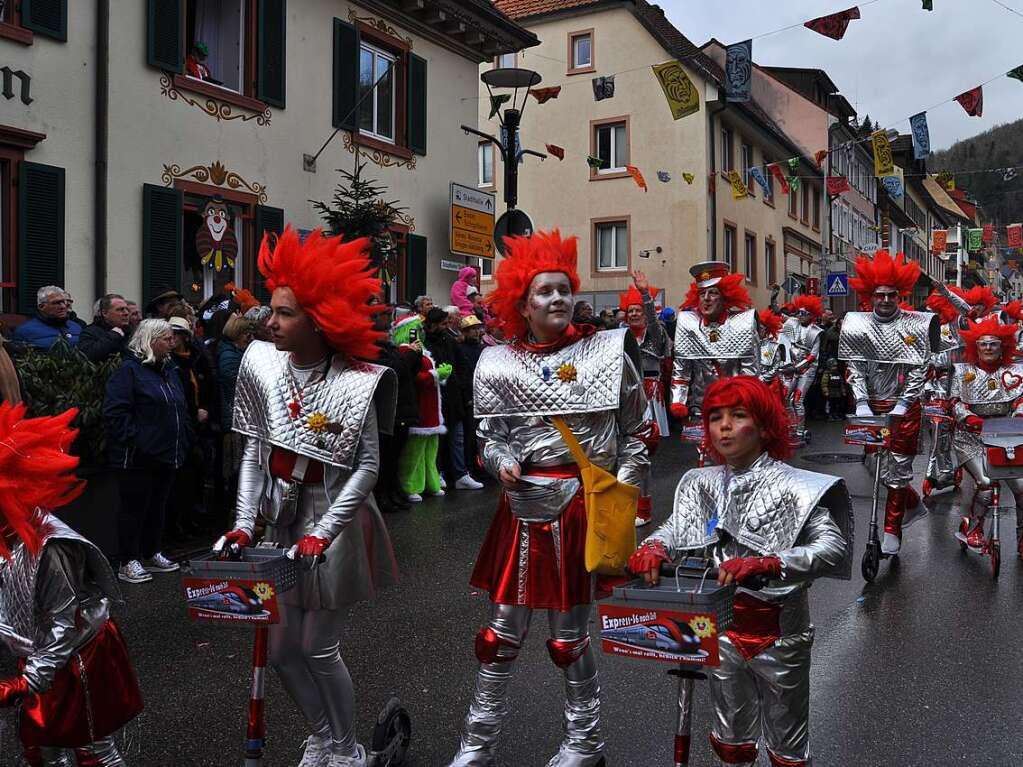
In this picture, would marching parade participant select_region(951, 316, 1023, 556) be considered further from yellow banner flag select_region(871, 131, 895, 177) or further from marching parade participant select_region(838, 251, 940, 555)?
yellow banner flag select_region(871, 131, 895, 177)

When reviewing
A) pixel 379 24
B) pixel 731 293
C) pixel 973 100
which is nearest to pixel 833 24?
pixel 973 100

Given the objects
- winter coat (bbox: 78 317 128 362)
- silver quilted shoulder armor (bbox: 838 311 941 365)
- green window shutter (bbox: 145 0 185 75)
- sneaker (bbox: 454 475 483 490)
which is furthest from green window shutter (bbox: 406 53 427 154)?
silver quilted shoulder armor (bbox: 838 311 941 365)

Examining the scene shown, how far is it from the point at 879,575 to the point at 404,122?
11.4 m

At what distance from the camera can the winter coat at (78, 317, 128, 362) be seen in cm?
749

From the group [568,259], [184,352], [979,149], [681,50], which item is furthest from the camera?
[979,149]

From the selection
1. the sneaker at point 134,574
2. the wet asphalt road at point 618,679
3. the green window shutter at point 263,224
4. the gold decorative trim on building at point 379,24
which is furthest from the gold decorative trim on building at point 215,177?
the wet asphalt road at point 618,679

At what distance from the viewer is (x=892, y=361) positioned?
299 inches

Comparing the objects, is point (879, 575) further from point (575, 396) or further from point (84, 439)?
point (84, 439)

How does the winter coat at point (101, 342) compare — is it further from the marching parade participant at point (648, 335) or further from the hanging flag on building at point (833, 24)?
the hanging flag on building at point (833, 24)

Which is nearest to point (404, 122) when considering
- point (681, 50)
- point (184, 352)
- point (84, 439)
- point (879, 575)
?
point (184, 352)

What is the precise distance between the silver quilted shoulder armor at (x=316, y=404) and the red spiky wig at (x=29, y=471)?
0.81 m

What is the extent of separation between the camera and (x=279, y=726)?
4.37 meters

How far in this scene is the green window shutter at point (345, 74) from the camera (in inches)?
573

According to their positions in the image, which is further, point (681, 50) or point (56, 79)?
point (681, 50)
